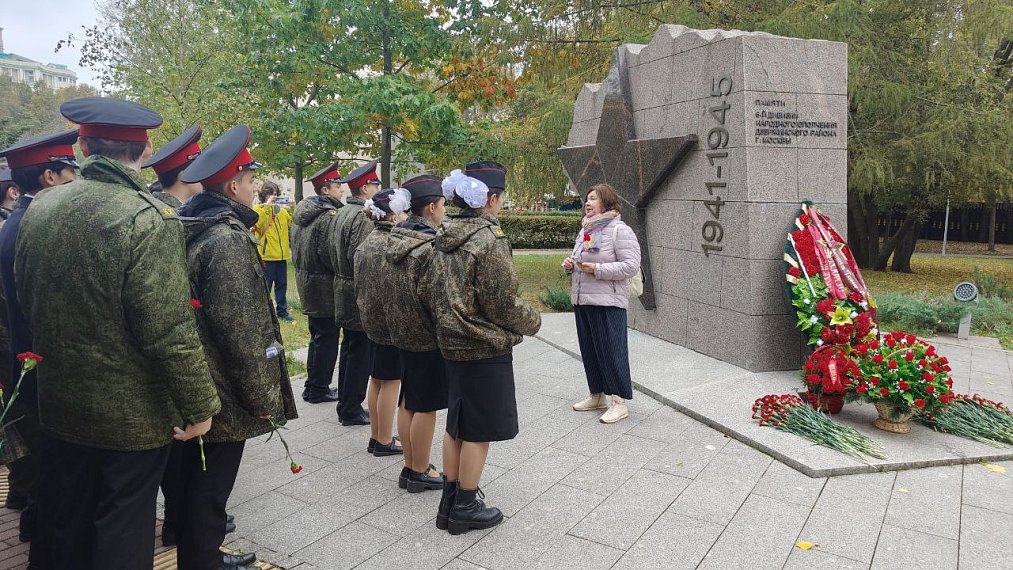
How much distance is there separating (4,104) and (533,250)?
50.0m

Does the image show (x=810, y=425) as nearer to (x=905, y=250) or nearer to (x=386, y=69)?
(x=386, y=69)

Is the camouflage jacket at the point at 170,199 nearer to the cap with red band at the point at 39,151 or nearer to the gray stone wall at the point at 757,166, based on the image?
the cap with red band at the point at 39,151

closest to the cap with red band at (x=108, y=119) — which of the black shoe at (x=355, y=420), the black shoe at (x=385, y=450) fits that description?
the black shoe at (x=385, y=450)

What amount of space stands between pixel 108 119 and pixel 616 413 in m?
3.99

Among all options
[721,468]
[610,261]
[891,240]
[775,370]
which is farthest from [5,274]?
[891,240]

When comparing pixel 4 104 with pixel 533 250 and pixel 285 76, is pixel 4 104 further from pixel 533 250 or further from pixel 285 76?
pixel 285 76

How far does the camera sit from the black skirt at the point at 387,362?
4543mm

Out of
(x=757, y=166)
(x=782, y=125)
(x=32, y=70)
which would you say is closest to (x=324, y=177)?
(x=757, y=166)

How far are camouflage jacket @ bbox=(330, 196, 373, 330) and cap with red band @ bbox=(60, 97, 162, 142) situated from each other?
2639 mm

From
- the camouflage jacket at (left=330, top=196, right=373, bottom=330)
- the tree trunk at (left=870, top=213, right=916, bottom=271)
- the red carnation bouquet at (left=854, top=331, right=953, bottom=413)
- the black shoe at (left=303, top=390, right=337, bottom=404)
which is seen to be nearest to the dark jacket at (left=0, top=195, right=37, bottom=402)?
the camouflage jacket at (left=330, top=196, right=373, bottom=330)

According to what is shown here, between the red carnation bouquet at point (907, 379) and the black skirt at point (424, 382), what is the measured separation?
293 cm

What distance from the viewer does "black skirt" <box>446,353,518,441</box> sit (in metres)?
3.56

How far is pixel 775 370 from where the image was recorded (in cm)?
649

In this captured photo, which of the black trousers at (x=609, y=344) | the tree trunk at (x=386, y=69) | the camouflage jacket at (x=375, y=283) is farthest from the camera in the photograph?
the tree trunk at (x=386, y=69)
